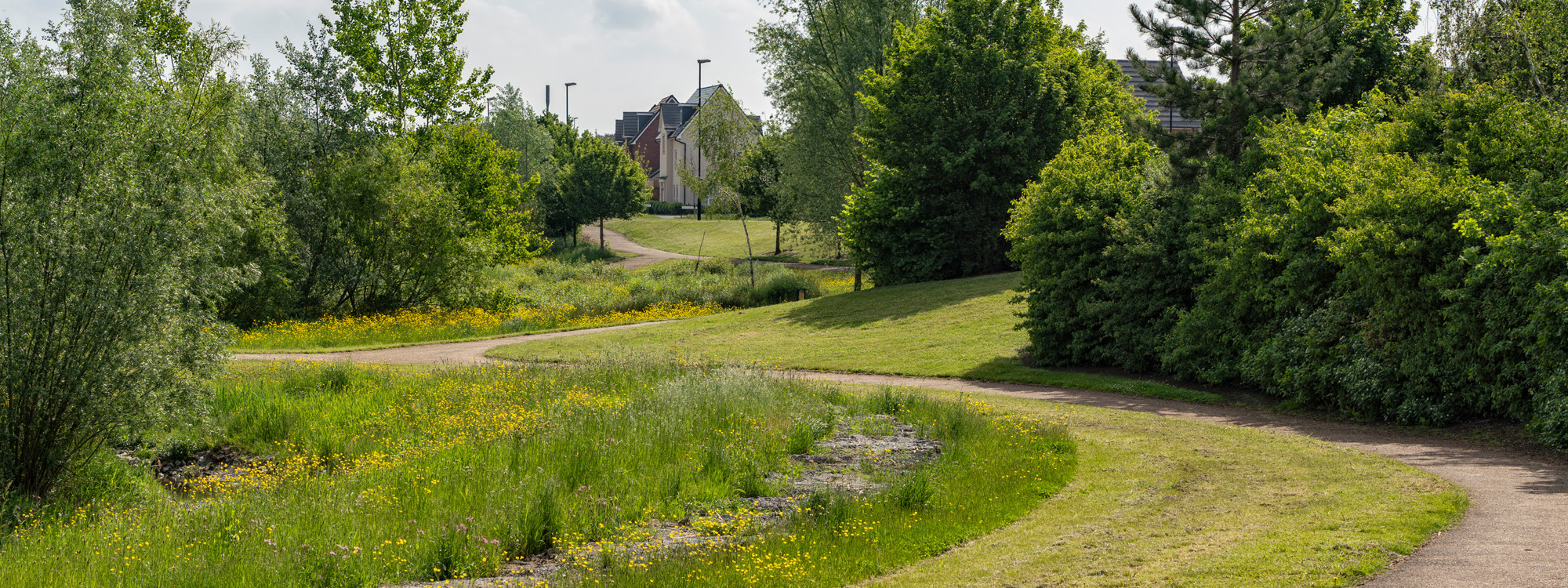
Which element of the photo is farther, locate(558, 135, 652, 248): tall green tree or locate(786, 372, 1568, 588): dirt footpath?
locate(558, 135, 652, 248): tall green tree

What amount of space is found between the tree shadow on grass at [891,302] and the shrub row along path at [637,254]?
19.2 meters

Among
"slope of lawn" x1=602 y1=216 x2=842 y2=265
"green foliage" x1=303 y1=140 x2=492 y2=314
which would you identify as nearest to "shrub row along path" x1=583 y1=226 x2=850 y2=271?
"slope of lawn" x1=602 y1=216 x2=842 y2=265

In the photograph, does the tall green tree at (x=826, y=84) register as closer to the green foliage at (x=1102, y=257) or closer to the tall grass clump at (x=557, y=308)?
the tall grass clump at (x=557, y=308)

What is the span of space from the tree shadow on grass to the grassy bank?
12889mm

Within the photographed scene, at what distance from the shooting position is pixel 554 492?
8.66m

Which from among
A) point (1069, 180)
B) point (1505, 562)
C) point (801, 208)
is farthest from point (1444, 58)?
point (1505, 562)

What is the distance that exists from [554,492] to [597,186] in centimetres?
5951

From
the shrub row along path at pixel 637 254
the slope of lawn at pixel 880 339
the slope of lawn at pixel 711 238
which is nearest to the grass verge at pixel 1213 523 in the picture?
the slope of lawn at pixel 880 339

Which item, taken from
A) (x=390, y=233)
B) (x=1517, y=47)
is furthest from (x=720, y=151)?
(x=1517, y=47)

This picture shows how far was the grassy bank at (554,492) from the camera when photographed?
7.20 metres

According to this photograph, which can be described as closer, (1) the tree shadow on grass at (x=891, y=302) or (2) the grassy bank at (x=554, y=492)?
(2) the grassy bank at (x=554, y=492)

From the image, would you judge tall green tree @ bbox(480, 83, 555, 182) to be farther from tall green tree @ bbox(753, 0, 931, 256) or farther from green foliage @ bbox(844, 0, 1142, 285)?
green foliage @ bbox(844, 0, 1142, 285)

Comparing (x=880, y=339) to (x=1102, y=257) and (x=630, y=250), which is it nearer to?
(x=1102, y=257)

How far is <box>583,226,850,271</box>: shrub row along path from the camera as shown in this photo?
54500 millimetres
